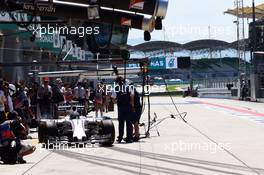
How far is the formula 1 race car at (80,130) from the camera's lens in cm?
1459

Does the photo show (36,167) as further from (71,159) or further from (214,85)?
(214,85)

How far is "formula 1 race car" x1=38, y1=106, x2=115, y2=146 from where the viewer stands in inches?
574

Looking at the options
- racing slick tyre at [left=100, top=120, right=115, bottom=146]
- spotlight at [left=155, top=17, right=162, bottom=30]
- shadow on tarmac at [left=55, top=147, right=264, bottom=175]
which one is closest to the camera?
spotlight at [left=155, top=17, right=162, bottom=30]

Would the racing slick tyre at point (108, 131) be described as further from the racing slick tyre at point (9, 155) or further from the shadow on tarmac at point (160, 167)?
the racing slick tyre at point (9, 155)

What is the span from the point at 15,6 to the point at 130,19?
4.11 ft

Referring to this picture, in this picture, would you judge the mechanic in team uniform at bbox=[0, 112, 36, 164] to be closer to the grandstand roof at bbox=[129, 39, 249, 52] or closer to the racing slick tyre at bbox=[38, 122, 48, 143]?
the racing slick tyre at bbox=[38, 122, 48, 143]

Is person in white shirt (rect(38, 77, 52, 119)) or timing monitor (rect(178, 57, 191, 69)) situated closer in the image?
person in white shirt (rect(38, 77, 52, 119))

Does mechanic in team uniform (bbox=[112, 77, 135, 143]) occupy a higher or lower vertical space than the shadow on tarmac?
higher

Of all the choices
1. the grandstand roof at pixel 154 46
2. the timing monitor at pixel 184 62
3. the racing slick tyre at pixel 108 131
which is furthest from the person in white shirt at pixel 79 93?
the grandstand roof at pixel 154 46

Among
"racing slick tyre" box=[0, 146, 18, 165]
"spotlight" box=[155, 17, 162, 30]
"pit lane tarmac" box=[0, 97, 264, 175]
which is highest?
"spotlight" box=[155, 17, 162, 30]

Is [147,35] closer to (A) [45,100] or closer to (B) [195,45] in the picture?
(A) [45,100]

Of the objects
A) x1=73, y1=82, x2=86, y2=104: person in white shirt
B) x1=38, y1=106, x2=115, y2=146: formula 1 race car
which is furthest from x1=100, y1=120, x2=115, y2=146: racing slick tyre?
x1=73, y1=82, x2=86, y2=104: person in white shirt

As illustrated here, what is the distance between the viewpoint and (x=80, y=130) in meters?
14.5

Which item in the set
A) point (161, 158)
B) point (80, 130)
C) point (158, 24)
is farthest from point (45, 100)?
point (158, 24)
